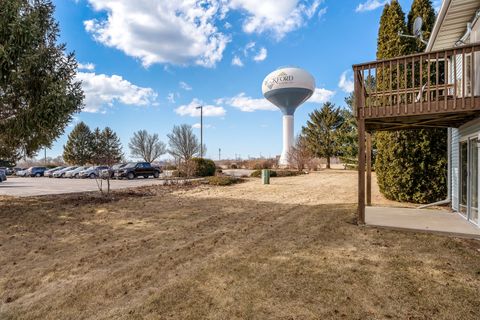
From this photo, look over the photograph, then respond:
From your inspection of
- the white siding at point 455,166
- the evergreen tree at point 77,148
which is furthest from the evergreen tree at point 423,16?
the evergreen tree at point 77,148

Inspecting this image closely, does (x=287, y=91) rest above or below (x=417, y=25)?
above

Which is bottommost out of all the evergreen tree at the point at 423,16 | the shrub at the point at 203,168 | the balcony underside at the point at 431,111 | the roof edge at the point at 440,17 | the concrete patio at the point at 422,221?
the concrete patio at the point at 422,221

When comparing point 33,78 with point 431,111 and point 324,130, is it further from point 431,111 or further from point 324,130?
point 324,130

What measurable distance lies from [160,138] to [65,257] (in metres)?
44.6

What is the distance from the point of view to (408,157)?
880 centimetres

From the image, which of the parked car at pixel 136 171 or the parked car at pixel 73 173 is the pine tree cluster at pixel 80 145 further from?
the parked car at pixel 136 171

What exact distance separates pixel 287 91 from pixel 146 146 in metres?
25.0

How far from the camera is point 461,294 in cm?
300

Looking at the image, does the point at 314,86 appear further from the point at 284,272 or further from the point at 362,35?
the point at 284,272

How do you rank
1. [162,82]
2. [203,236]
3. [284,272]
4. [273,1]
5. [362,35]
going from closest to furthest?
[284,272], [203,236], [273,1], [362,35], [162,82]

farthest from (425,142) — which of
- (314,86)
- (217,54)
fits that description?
(314,86)

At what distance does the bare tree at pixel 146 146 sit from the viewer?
46312mm

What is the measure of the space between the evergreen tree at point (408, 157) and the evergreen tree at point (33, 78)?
10279 mm

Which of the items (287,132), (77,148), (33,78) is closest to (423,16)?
(33,78)
